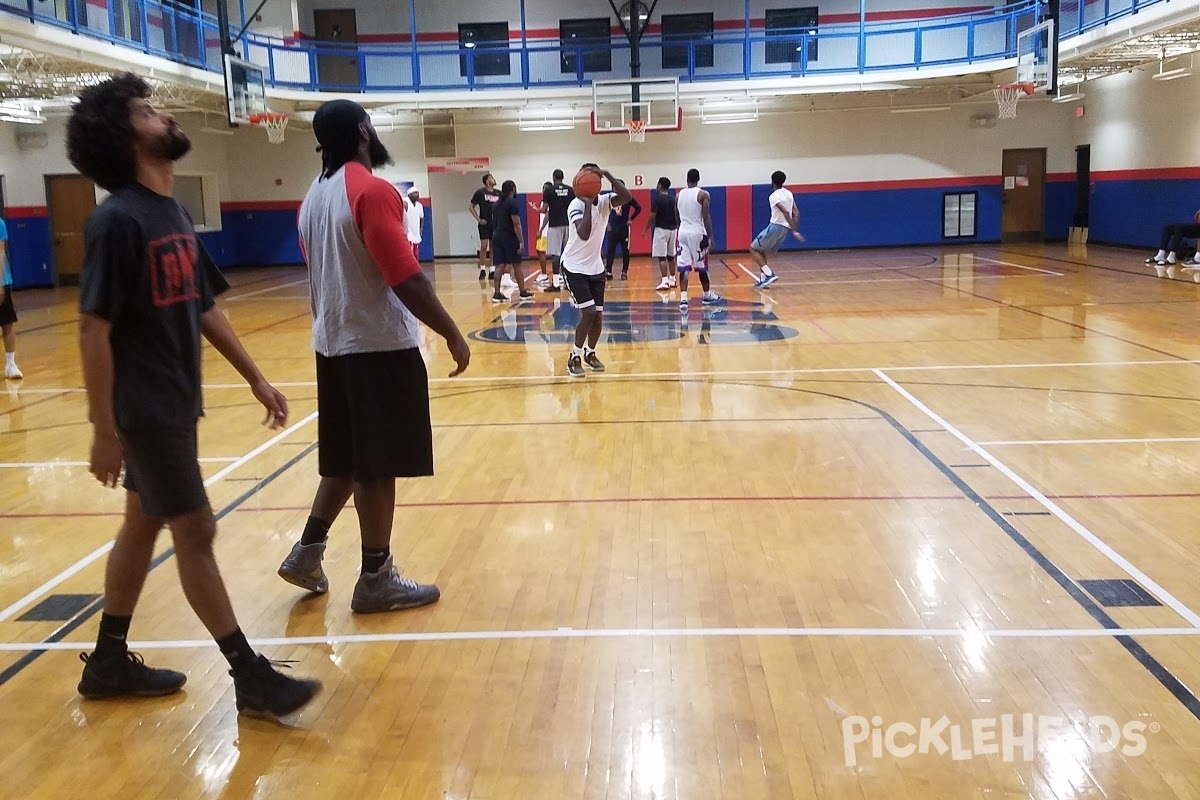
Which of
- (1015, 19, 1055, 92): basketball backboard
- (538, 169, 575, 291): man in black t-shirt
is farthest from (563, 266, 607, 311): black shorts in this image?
(1015, 19, 1055, 92): basketball backboard

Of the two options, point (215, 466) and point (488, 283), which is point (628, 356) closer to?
point (215, 466)

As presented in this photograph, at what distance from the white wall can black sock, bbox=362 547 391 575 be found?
18.8 metres

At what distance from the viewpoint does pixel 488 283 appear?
17.9 meters

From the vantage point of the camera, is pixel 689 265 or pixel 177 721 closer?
pixel 177 721

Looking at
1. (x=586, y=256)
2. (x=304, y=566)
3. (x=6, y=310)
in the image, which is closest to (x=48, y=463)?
(x=304, y=566)

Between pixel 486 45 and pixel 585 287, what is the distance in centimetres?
1750

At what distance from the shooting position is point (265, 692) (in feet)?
9.77

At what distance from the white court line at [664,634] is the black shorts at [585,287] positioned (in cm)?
492

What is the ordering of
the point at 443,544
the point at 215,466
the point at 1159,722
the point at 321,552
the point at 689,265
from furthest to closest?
the point at 689,265
the point at 215,466
the point at 443,544
the point at 321,552
the point at 1159,722

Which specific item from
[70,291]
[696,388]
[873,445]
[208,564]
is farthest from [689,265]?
[70,291]

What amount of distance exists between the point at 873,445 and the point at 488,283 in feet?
40.9

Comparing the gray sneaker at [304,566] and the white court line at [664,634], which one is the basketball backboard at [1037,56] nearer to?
the white court line at [664,634]

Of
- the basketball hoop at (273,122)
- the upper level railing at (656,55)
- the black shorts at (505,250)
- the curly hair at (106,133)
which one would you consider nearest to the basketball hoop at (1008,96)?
the upper level railing at (656,55)

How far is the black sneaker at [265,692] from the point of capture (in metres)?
2.98
